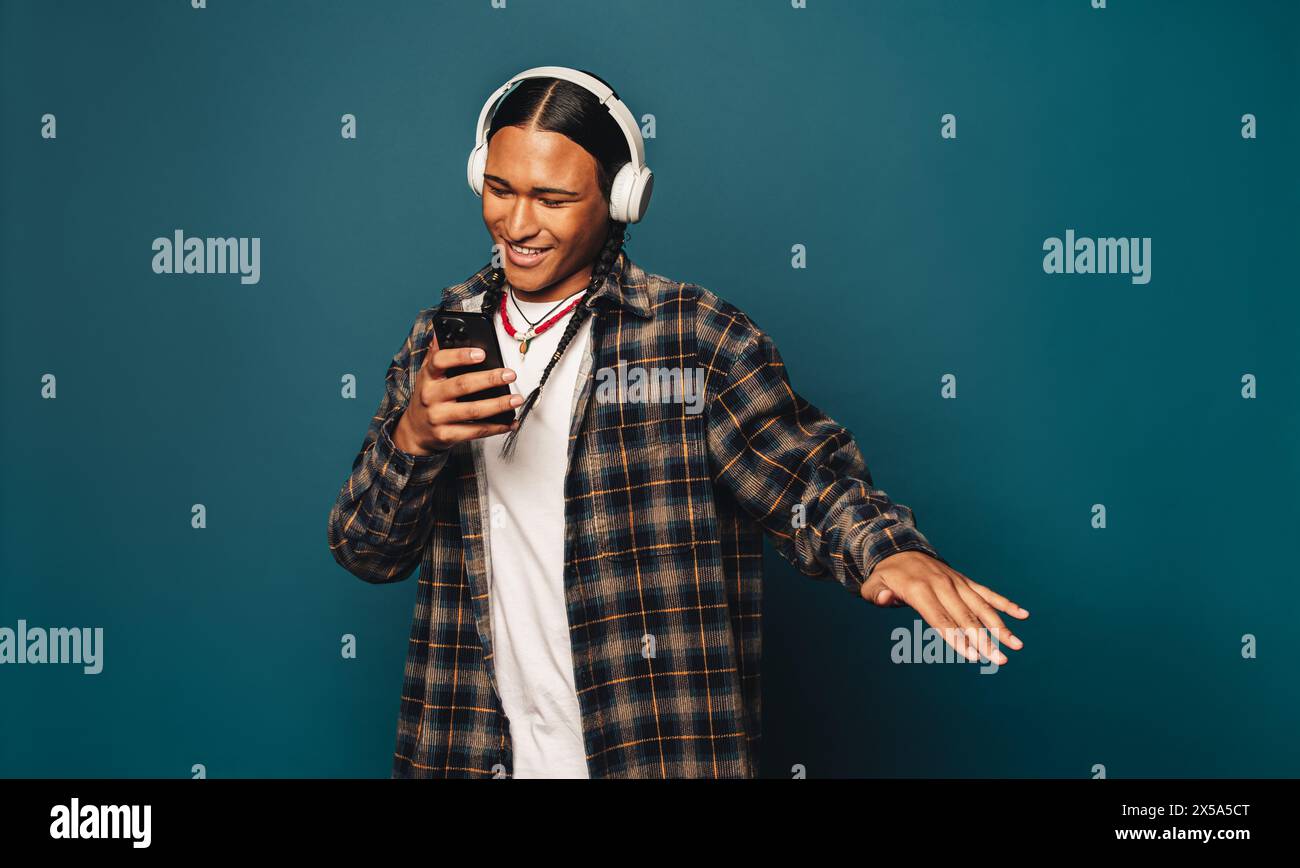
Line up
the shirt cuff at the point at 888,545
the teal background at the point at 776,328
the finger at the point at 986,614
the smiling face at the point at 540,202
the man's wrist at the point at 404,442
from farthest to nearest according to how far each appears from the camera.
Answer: the teal background at the point at 776,328 < the smiling face at the point at 540,202 < the man's wrist at the point at 404,442 < the shirt cuff at the point at 888,545 < the finger at the point at 986,614

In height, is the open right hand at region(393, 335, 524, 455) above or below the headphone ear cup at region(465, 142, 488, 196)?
below

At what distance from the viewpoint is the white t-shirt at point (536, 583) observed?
164cm

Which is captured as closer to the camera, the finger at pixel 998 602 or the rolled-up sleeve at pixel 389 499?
the finger at pixel 998 602

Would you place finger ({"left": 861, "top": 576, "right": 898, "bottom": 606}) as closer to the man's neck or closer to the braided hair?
the braided hair

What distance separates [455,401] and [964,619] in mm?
676

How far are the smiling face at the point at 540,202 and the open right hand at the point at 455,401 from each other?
259 mm

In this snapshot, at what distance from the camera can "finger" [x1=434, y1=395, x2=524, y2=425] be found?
148 cm

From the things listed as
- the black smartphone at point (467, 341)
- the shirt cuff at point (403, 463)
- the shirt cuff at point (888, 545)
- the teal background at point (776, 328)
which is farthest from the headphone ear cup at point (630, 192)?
the teal background at point (776, 328)

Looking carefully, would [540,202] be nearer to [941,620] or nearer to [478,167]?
[478,167]

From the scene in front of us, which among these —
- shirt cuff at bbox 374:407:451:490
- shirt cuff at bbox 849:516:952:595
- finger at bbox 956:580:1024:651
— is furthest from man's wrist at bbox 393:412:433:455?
finger at bbox 956:580:1024:651

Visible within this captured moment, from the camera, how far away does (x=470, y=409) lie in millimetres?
1481

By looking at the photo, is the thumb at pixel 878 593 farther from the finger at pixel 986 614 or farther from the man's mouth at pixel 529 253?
the man's mouth at pixel 529 253

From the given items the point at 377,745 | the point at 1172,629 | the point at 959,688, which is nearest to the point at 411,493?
the point at 377,745

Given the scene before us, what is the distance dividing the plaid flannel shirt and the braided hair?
2 cm
